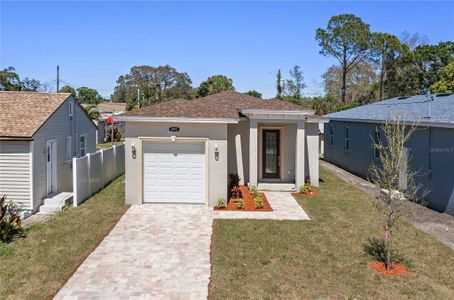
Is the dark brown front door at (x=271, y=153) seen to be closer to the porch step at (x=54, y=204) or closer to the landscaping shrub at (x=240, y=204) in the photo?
the landscaping shrub at (x=240, y=204)

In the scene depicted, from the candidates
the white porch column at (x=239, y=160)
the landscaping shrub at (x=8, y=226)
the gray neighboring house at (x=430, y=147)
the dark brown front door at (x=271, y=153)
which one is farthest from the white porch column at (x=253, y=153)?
the landscaping shrub at (x=8, y=226)

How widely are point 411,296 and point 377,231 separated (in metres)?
4.05

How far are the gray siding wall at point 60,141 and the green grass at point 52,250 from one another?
1.44 m

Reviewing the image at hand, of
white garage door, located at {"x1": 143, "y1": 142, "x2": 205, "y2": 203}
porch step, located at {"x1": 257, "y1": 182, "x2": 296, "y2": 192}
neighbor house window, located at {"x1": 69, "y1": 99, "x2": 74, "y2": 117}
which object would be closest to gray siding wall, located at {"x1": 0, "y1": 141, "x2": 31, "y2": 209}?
white garage door, located at {"x1": 143, "y1": 142, "x2": 205, "y2": 203}

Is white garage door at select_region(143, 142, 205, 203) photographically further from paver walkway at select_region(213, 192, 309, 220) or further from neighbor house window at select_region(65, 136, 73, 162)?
neighbor house window at select_region(65, 136, 73, 162)

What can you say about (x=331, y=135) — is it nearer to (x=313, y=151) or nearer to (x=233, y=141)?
(x=313, y=151)

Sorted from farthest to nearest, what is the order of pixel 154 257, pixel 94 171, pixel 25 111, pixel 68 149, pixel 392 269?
pixel 68 149 → pixel 94 171 → pixel 25 111 → pixel 154 257 → pixel 392 269

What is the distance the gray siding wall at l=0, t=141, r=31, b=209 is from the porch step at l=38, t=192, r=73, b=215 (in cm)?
53

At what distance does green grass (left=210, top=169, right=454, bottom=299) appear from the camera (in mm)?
7398

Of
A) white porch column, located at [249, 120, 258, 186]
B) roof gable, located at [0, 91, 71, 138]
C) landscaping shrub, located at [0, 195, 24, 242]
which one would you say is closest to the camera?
landscaping shrub, located at [0, 195, 24, 242]

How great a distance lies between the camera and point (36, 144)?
1323 centimetres

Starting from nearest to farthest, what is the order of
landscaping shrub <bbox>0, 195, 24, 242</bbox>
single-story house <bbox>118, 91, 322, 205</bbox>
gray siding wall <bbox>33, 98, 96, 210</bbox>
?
landscaping shrub <bbox>0, 195, 24, 242</bbox>, gray siding wall <bbox>33, 98, 96, 210</bbox>, single-story house <bbox>118, 91, 322, 205</bbox>

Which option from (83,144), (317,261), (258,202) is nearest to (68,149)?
(83,144)

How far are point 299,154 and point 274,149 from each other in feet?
6.92
